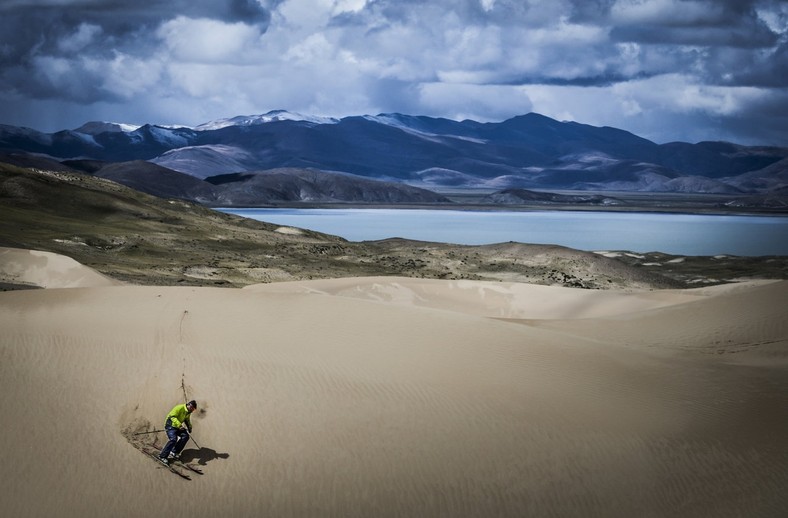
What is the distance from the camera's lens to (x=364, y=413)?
12.8 metres

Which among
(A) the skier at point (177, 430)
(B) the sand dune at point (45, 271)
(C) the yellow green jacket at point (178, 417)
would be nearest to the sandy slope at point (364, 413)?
(A) the skier at point (177, 430)

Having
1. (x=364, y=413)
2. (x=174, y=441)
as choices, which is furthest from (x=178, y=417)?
(x=364, y=413)

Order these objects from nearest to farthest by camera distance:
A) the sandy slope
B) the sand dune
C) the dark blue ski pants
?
the sandy slope, the dark blue ski pants, the sand dune

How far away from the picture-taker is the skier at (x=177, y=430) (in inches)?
436

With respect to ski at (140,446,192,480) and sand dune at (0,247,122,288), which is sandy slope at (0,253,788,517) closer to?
ski at (140,446,192,480)

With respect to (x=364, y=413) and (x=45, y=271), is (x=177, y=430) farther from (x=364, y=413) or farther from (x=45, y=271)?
(x=45, y=271)

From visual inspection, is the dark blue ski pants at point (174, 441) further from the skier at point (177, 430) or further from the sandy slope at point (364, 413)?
the sandy slope at point (364, 413)

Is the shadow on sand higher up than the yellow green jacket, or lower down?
lower down

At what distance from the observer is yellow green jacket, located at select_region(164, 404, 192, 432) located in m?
11.1

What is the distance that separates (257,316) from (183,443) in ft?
20.2

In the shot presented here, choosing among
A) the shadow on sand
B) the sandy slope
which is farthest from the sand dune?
the shadow on sand

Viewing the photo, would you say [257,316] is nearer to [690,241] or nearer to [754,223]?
[690,241]

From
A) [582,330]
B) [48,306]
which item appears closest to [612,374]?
[582,330]

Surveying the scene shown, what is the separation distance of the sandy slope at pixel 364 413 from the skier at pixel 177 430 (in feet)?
0.87
